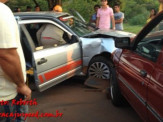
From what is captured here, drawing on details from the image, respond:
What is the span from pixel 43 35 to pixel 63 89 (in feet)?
3.91

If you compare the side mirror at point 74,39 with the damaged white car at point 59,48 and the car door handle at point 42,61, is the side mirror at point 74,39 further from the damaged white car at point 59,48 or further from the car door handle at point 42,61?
the car door handle at point 42,61

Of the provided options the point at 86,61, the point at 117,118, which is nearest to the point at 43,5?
the point at 86,61

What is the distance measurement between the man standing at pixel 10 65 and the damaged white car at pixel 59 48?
1.93 meters

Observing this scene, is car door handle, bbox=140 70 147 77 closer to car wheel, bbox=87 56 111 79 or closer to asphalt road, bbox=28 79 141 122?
asphalt road, bbox=28 79 141 122

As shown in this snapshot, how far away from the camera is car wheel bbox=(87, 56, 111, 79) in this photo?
5.20 m

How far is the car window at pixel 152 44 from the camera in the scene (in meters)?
2.58

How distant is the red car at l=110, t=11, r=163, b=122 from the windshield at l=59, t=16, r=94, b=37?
1.75 m

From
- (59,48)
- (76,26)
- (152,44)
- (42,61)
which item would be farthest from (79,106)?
(76,26)

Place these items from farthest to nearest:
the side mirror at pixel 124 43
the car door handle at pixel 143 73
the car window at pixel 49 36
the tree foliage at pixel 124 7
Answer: the tree foliage at pixel 124 7, the car window at pixel 49 36, the side mirror at pixel 124 43, the car door handle at pixel 143 73

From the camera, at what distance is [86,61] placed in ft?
17.3

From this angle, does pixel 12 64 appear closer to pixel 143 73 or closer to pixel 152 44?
pixel 143 73

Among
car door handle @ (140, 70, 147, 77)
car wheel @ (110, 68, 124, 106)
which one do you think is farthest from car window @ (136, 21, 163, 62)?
car wheel @ (110, 68, 124, 106)

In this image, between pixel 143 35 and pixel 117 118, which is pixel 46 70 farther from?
pixel 143 35

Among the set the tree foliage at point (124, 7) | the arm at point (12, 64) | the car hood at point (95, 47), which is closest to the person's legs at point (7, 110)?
the arm at point (12, 64)
